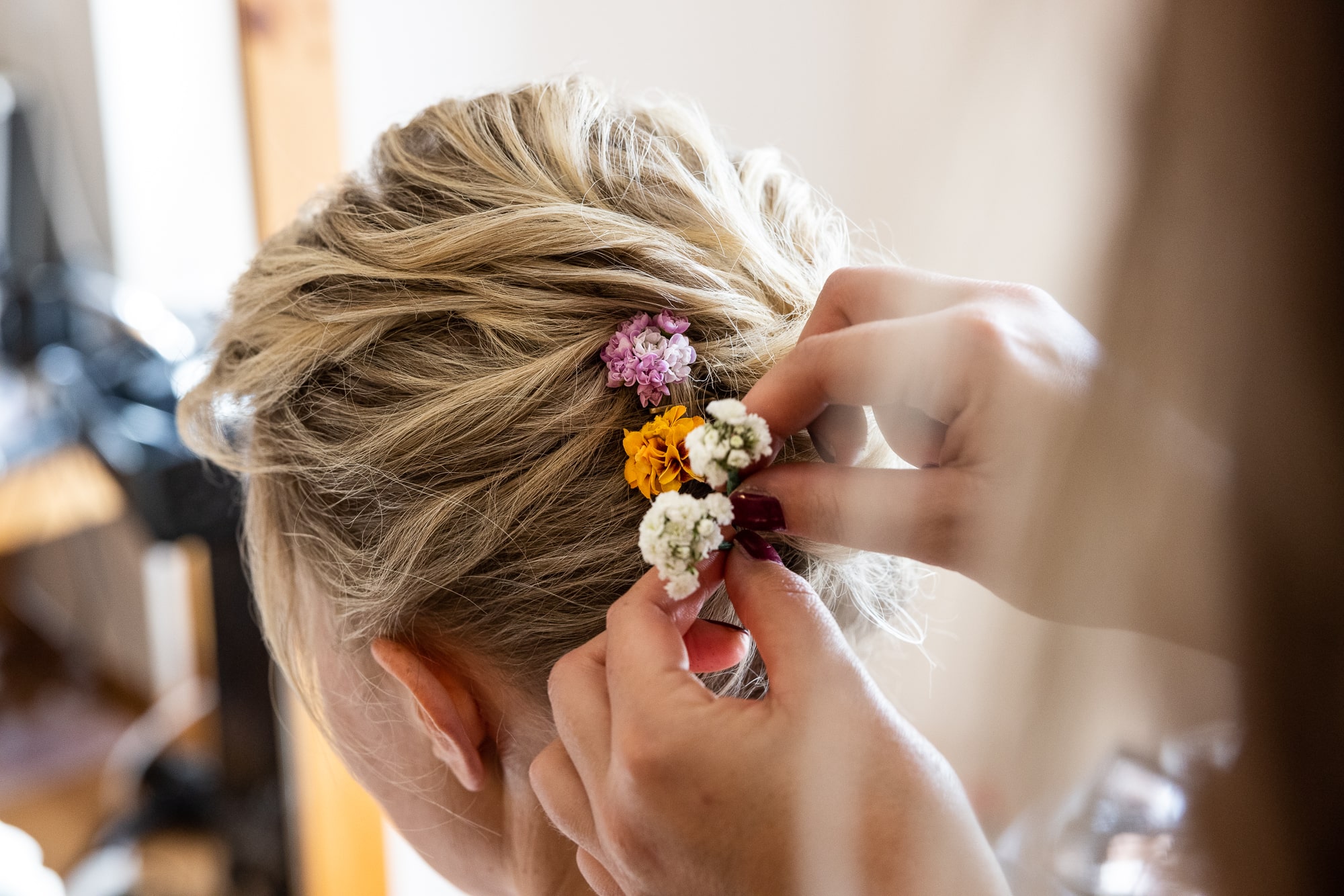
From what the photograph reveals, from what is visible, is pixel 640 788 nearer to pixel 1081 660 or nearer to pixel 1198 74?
pixel 1081 660

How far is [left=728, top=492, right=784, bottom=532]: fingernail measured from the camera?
0.56 meters

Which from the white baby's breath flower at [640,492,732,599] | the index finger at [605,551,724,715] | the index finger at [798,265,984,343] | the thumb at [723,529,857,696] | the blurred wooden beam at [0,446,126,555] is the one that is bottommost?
the blurred wooden beam at [0,446,126,555]

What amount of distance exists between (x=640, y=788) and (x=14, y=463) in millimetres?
1837

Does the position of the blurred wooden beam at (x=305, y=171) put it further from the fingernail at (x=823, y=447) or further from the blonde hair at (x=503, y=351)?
the fingernail at (x=823, y=447)

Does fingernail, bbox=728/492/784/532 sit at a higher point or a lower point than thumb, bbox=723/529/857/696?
higher

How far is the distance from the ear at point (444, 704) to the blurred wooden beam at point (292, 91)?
0.78 m

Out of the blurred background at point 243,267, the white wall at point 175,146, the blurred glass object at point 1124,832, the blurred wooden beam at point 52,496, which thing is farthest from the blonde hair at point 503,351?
the blurred wooden beam at point 52,496

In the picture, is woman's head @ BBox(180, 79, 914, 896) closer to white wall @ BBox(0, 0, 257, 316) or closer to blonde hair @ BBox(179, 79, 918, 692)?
blonde hair @ BBox(179, 79, 918, 692)

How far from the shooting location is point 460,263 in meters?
0.65

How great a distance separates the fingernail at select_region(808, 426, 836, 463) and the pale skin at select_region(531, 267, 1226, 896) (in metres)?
0.04

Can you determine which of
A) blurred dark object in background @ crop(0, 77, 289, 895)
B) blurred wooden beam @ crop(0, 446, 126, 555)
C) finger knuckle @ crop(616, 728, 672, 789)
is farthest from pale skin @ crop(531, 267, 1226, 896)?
blurred wooden beam @ crop(0, 446, 126, 555)

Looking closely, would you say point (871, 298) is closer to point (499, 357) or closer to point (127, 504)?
point (499, 357)

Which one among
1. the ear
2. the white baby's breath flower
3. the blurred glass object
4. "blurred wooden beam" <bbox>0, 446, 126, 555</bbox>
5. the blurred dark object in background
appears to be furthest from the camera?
"blurred wooden beam" <bbox>0, 446, 126, 555</bbox>

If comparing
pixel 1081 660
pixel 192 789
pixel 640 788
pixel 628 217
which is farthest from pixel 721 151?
pixel 192 789
